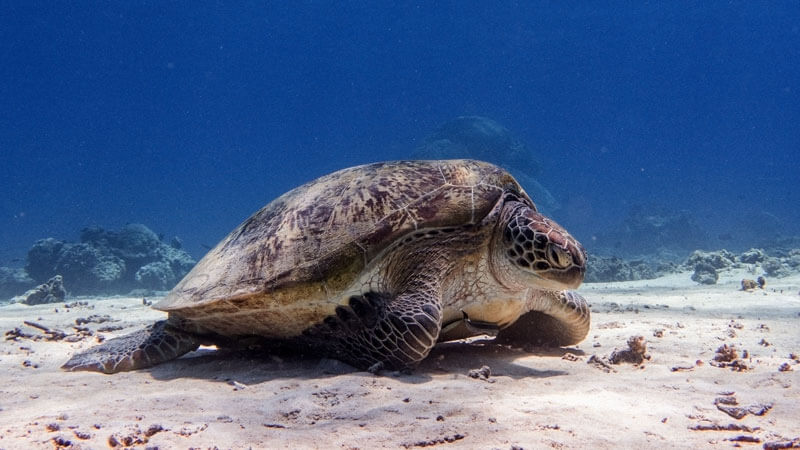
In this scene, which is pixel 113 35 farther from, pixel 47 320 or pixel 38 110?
pixel 47 320

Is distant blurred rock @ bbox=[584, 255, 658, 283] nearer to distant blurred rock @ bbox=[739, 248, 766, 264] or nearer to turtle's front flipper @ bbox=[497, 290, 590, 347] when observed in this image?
distant blurred rock @ bbox=[739, 248, 766, 264]

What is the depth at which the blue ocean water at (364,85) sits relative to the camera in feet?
381

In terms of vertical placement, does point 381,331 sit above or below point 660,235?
below

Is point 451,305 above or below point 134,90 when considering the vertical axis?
below

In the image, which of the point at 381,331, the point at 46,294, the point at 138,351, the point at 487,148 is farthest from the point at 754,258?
the point at 487,148

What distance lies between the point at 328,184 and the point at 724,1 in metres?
171

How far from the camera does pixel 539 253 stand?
325cm

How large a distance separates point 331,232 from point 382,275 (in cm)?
57

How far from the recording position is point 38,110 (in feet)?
430

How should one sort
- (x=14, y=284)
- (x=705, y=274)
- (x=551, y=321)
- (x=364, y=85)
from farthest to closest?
(x=364, y=85) → (x=14, y=284) → (x=705, y=274) → (x=551, y=321)

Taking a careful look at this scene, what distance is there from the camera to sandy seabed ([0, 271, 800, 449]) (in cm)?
194

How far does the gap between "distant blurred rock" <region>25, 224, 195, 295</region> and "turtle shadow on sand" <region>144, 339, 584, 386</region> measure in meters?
15.4

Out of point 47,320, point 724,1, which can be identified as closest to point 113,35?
point 47,320

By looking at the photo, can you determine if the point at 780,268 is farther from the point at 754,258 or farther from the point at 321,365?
the point at 321,365
